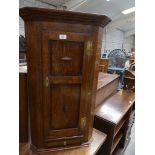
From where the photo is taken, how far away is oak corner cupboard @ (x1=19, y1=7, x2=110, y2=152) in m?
0.88

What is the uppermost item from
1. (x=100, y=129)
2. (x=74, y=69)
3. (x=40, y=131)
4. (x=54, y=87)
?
(x=74, y=69)

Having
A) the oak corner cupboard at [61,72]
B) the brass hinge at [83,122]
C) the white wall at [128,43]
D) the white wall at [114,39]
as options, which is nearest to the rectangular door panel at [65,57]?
the oak corner cupboard at [61,72]

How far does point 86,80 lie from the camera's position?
3.41 ft

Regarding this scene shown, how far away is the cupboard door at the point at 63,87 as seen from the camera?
0.92 meters

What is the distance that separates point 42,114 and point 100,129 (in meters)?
0.72

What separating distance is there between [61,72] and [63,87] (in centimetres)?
10

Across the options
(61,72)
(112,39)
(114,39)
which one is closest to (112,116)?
(61,72)

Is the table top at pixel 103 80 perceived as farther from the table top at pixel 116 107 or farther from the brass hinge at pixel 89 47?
the brass hinge at pixel 89 47

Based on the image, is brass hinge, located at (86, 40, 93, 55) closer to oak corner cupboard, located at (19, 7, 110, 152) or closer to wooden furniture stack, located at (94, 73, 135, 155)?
oak corner cupboard, located at (19, 7, 110, 152)

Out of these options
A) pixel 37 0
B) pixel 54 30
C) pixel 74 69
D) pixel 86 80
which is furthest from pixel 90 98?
pixel 37 0

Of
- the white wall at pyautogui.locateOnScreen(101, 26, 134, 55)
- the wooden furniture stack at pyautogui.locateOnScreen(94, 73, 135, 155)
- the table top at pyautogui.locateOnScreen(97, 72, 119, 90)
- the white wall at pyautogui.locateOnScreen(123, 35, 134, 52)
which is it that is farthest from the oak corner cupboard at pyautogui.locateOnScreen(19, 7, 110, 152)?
the white wall at pyautogui.locateOnScreen(123, 35, 134, 52)
